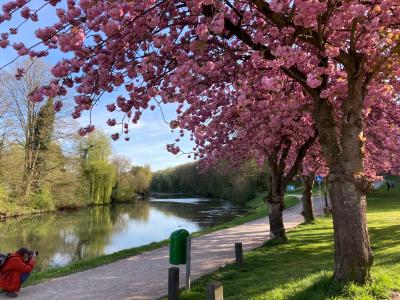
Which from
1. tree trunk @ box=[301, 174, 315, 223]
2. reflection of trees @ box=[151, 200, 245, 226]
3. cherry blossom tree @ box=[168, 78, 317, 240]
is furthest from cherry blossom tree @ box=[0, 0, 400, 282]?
reflection of trees @ box=[151, 200, 245, 226]

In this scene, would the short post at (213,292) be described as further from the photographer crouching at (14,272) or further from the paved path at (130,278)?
the photographer crouching at (14,272)

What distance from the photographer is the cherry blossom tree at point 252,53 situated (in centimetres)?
567

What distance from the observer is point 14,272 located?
27.7 feet

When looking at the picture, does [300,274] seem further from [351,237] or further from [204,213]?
[204,213]

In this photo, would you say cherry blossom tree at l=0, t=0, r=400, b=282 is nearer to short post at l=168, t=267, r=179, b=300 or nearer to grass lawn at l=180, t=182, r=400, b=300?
grass lawn at l=180, t=182, r=400, b=300

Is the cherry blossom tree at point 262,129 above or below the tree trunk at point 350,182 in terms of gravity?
above

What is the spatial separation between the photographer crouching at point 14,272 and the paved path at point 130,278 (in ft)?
0.83

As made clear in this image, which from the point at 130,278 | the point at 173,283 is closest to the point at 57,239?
the point at 130,278

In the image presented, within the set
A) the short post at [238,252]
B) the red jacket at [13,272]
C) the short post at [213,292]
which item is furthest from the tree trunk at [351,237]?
the red jacket at [13,272]

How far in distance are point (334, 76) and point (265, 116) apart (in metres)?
2.57

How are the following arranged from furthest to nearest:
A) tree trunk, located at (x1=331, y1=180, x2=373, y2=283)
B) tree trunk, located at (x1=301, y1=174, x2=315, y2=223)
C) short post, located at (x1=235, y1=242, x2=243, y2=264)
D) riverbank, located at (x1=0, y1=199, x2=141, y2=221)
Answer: riverbank, located at (x1=0, y1=199, x2=141, y2=221) → tree trunk, located at (x1=301, y1=174, x2=315, y2=223) → short post, located at (x1=235, y1=242, x2=243, y2=264) → tree trunk, located at (x1=331, y1=180, x2=373, y2=283)

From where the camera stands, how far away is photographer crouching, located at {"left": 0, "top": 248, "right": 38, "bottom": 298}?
8336 millimetres

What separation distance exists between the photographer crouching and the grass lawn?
335cm

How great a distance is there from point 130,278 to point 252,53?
20.1 ft
